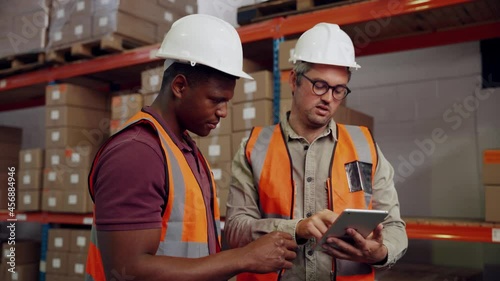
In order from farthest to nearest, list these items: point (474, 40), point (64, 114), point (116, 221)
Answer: point (64, 114) → point (474, 40) → point (116, 221)

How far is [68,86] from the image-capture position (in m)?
4.00

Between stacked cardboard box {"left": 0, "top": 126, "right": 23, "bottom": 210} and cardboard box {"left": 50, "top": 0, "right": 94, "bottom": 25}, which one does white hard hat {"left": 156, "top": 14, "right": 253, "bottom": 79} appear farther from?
stacked cardboard box {"left": 0, "top": 126, "right": 23, "bottom": 210}

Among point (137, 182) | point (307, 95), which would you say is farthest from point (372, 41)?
point (137, 182)

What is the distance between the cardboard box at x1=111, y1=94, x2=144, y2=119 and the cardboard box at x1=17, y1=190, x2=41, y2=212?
1.28 m

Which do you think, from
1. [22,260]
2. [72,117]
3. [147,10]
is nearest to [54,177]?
[72,117]

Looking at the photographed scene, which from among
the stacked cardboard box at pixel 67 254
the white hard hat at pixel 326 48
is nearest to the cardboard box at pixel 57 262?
the stacked cardboard box at pixel 67 254

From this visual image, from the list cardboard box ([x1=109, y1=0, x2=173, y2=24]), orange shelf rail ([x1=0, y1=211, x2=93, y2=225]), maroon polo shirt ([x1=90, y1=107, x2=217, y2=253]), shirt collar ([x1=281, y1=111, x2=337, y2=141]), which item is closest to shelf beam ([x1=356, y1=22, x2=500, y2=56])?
cardboard box ([x1=109, y1=0, x2=173, y2=24])

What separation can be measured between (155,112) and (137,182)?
1.00 feet

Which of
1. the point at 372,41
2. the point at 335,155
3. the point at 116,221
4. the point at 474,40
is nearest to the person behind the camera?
the point at 116,221

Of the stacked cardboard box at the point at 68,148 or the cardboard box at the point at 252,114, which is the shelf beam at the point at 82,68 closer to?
the stacked cardboard box at the point at 68,148

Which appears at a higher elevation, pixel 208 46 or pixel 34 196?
pixel 208 46

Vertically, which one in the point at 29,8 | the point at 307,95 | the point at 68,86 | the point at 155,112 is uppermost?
the point at 29,8

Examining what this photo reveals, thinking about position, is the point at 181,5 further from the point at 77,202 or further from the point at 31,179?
the point at 31,179

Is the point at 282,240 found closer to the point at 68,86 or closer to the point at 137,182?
the point at 137,182
